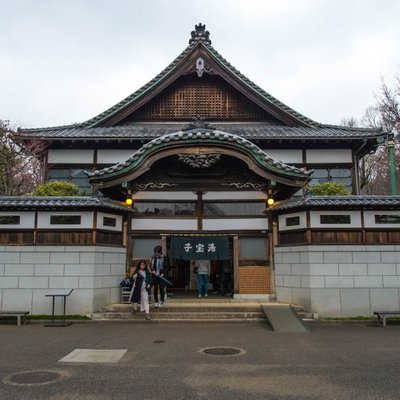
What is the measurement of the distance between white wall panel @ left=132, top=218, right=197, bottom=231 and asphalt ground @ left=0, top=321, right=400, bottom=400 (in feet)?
13.9

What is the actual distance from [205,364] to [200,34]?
16845mm

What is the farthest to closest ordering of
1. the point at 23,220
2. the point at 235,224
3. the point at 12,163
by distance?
the point at 12,163 < the point at 235,224 < the point at 23,220

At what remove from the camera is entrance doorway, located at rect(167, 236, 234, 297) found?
15.7m

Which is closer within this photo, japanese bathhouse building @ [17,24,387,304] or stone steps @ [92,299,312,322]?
stone steps @ [92,299,312,322]

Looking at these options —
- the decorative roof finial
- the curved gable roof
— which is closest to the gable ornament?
the curved gable roof

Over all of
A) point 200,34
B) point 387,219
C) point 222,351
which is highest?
point 200,34

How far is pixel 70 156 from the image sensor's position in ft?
57.6

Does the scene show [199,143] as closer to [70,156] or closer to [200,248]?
[200,248]

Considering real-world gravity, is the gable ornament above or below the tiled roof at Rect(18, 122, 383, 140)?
below

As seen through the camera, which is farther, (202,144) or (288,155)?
(288,155)

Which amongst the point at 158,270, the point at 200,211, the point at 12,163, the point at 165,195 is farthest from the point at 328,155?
the point at 12,163

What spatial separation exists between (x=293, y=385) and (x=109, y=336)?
17.7 feet

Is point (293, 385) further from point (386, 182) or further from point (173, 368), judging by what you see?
point (386, 182)

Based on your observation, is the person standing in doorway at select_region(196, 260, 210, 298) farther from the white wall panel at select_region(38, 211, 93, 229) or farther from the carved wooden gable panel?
the carved wooden gable panel
